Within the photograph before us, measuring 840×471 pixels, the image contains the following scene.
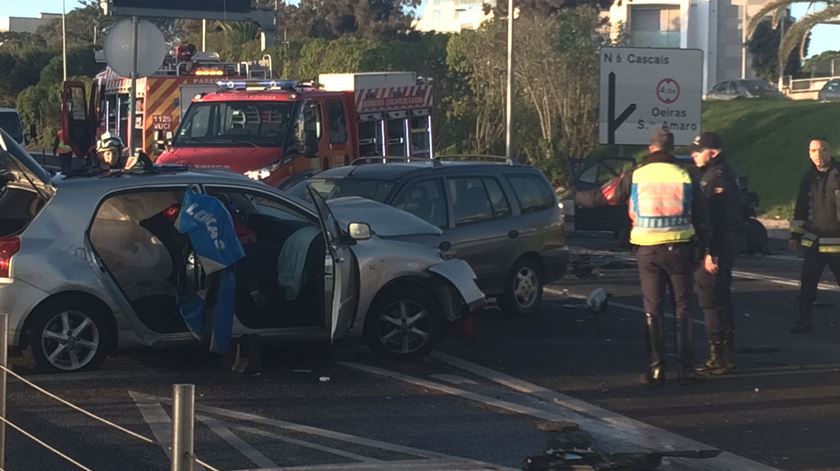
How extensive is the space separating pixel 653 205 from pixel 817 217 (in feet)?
10.6

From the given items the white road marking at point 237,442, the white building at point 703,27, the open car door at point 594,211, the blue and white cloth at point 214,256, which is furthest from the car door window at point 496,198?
the white building at point 703,27

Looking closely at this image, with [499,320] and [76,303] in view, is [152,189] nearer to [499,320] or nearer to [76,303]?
[76,303]

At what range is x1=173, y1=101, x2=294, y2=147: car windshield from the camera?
720 inches

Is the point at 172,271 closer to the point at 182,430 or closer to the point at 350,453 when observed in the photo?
the point at 350,453

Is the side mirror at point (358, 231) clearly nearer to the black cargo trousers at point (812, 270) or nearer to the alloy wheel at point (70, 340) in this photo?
the alloy wheel at point (70, 340)

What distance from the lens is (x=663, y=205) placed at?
384 inches

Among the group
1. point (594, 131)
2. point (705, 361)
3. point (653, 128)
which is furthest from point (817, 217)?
point (594, 131)

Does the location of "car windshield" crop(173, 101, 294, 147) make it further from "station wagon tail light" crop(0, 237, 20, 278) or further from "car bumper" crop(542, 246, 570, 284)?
"station wagon tail light" crop(0, 237, 20, 278)

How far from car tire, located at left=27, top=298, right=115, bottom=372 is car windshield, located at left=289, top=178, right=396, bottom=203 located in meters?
3.58

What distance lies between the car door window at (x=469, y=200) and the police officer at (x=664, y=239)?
304 centimetres

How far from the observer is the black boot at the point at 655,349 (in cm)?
973

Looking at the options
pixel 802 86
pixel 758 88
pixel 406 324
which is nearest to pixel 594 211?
pixel 406 324

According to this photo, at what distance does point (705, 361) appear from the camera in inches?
429

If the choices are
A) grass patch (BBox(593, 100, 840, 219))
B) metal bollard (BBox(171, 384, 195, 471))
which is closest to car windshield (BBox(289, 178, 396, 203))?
metal bollard (BBox(171, 384, 195, 471))
